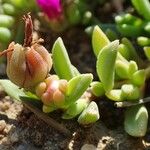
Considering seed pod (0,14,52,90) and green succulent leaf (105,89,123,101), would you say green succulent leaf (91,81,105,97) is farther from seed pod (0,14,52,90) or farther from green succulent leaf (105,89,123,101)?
seed pod (0,14,52,90)

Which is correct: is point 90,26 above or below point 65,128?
above

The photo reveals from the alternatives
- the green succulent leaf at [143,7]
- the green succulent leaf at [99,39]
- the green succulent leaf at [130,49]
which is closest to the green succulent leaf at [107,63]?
the green succulent leaf at [99,39]

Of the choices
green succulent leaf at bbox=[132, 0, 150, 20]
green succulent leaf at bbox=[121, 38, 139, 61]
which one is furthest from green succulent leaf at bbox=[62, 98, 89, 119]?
green succulent leaf at bbox=[132, 0, 150, 20]

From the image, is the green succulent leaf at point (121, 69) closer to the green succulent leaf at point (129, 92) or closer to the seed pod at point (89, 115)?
the green succulent leaf at point (129, 92)

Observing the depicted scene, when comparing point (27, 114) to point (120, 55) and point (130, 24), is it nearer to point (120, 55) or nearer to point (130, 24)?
point (120, 55)

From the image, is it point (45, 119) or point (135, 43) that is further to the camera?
point (135, 43)

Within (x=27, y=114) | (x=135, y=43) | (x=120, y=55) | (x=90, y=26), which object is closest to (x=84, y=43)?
(x=90, y=26)
